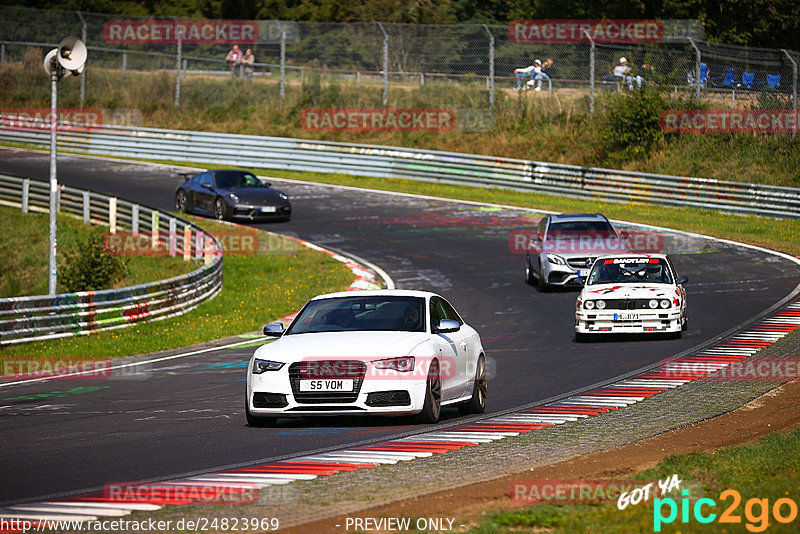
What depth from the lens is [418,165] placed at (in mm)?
41938

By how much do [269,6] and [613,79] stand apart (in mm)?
33512

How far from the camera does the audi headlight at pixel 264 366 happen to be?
10.8 metres

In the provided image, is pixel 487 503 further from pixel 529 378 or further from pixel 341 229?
pixel 341 229

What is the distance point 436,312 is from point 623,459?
3327 millimetres

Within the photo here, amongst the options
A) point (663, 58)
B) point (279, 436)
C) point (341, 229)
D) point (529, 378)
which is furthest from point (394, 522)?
point (663, 58)

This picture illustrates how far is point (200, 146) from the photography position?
4528 centimetres

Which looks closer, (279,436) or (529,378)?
(279,436)

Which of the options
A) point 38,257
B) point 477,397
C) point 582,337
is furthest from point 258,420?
point 38,257

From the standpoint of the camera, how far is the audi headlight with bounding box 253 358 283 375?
426 inches

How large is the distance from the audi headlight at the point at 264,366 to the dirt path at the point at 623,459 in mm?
2994

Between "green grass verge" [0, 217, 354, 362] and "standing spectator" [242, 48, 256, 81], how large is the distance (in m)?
15.0

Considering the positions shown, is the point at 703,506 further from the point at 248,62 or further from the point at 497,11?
the point at 497,11

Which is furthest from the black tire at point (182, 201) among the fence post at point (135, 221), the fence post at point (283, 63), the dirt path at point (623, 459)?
the dirt path at point (623, 459)

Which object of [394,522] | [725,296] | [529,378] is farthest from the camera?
[725,296]
